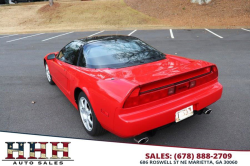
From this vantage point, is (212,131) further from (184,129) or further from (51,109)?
(51,109)

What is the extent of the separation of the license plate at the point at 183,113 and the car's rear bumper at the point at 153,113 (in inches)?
1.9

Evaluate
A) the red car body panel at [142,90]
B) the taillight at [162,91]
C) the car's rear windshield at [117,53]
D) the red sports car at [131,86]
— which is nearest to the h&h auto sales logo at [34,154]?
the red sports car at [131,86]

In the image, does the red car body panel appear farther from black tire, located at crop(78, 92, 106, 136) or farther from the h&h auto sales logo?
the h&h auto sales logo

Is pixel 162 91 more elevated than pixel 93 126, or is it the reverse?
pixel 162 91

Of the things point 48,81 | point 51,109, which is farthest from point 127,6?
point 51,109

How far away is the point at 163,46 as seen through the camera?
30.9 feet

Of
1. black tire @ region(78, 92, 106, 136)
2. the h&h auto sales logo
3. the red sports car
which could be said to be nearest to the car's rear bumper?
the red sports car

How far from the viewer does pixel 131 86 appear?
227cm

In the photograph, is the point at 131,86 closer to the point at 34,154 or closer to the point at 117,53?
the point at 117,53

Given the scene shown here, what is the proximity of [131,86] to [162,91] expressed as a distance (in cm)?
41

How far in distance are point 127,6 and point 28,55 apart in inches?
714

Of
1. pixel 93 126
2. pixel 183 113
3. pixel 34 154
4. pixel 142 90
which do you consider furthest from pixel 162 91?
pixel 34 154

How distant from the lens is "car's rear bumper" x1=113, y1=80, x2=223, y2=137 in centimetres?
224

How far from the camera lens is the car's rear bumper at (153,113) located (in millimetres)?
2244
